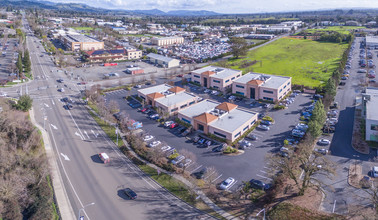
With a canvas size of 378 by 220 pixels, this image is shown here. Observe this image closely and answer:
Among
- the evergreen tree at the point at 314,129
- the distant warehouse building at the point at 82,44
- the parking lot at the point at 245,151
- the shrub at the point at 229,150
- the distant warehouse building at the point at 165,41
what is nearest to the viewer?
the parking lot at the point at 245,151

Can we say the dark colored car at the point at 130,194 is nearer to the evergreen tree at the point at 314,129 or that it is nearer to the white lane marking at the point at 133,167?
the white lane marking at the point at 133,167

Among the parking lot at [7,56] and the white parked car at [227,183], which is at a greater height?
the parking lot at [7,56]

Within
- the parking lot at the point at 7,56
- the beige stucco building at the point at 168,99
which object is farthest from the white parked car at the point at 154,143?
the parking lot at the point at 7,56

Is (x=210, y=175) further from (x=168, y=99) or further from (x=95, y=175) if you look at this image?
(x=168, y=99)

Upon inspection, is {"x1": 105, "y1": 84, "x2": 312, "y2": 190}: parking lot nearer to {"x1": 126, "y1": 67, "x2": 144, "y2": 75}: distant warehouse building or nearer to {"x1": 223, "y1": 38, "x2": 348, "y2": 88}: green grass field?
{"x1": 223, "y1": 38, "x2": 348, "y2": 88}: green grass field

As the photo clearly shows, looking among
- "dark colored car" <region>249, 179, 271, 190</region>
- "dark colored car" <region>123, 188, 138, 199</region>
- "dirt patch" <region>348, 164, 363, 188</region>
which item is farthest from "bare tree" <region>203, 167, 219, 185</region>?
"dirt patch" <region>348, 164, 363, 188</region>
